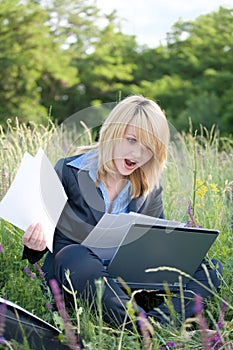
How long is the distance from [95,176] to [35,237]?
44 cm

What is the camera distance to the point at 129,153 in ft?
7.52

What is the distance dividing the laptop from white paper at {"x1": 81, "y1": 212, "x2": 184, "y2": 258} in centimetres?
4

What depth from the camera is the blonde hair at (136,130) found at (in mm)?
2277

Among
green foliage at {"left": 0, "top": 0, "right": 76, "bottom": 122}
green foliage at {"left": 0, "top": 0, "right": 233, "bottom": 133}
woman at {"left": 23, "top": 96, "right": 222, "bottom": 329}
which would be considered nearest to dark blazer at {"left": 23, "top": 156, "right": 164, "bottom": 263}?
woman at {"left": 23, "top": 96, "right": 222, "bottom": 329}

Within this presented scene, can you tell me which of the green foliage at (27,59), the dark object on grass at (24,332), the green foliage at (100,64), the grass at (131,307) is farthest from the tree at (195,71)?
the dark object on grass at (24,332)

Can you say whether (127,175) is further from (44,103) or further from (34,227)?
(44,103)

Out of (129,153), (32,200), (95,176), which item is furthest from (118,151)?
(32,200)

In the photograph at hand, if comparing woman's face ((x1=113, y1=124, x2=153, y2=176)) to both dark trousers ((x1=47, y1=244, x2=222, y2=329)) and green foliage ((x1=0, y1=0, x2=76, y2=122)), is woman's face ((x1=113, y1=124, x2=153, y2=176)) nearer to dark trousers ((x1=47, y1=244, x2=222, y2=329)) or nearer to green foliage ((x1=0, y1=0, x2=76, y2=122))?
dark trousers ((x1=47, y1=244, x2=222, y2=329))

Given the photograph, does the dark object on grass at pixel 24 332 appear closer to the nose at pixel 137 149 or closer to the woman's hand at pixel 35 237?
the woman's hand at pixel 35 237

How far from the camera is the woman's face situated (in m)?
2.28

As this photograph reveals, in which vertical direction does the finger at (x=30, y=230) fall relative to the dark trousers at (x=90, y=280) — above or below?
above

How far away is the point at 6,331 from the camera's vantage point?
67.9 inches

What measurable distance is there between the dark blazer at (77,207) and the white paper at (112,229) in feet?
0.27

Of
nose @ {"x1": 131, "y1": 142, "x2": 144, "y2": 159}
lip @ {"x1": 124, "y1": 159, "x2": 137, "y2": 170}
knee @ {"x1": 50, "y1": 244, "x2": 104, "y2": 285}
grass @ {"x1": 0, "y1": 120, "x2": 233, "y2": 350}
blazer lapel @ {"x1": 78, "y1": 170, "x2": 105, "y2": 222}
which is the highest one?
nose @ {"x1": 131, "y1": 142, "x2": 144, "y2": 159}
